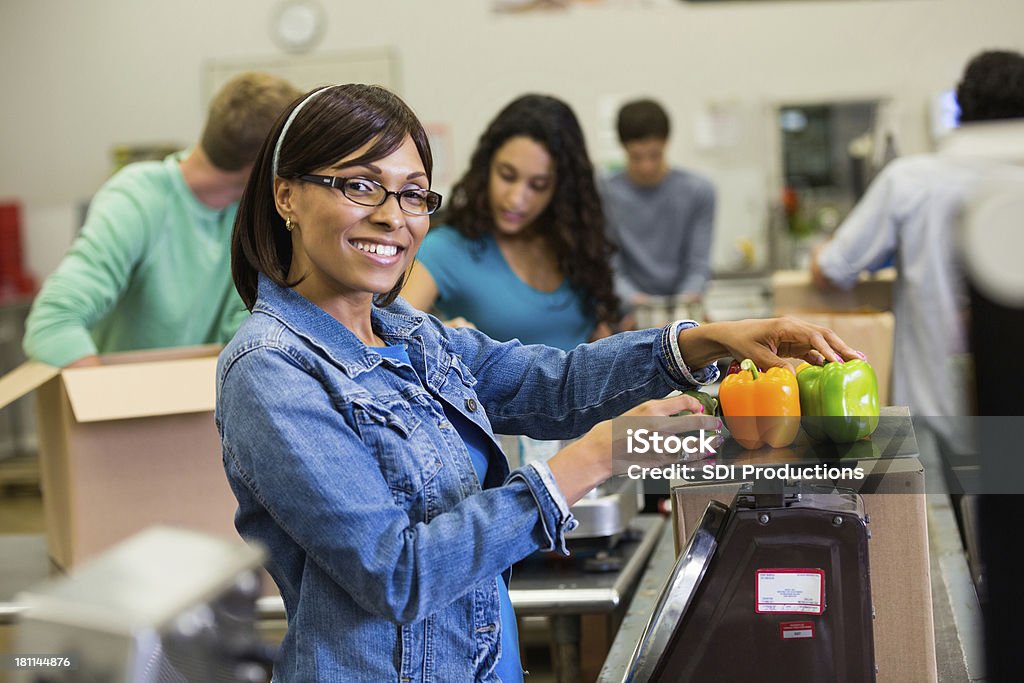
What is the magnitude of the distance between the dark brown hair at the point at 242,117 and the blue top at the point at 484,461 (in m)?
1.13

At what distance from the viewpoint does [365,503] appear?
105 centimetres

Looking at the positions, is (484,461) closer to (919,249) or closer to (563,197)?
(563,197)

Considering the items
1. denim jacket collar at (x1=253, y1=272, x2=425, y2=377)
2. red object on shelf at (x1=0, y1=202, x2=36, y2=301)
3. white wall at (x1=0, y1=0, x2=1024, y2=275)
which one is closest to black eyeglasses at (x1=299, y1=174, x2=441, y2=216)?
denim jacket collar at (x1=253, y1=272, x2=425, y2=377)

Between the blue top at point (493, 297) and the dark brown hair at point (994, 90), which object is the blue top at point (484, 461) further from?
the dark brown hair at point (994, 90)

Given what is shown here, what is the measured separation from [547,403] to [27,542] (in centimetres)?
139

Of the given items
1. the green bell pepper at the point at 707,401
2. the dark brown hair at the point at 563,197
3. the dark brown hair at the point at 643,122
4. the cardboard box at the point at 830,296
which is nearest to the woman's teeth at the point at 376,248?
the green bell pepper at the point at 707,401

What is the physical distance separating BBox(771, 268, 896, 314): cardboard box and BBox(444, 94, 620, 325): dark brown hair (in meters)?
0.54

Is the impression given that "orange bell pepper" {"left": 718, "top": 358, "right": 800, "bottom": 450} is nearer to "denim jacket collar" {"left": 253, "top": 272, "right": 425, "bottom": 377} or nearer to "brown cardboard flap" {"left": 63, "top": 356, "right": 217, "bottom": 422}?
"denim jacket collar" {"left": 253, "top": 272, "right": 425, "bottom": 377}

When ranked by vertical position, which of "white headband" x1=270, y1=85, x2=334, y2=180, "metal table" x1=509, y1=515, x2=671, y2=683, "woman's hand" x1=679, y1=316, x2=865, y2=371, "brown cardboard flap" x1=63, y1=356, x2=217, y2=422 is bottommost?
"metal table" x1=509, y1=515, x2=671, y2=683

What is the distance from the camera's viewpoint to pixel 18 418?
7.20 meters

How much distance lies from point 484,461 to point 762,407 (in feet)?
1.05

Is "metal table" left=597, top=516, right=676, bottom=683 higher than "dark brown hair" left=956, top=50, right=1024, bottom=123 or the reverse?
the reverse

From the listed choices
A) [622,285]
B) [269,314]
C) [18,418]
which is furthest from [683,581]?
[18,418]

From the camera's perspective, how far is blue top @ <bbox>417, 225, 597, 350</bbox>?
220cm
